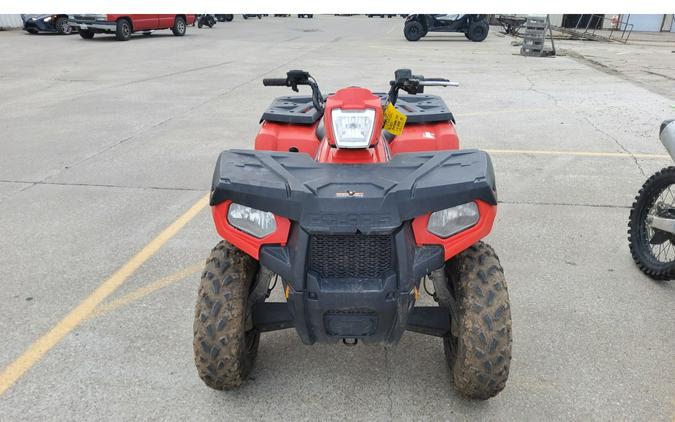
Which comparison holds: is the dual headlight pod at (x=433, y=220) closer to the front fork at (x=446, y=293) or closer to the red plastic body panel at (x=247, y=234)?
the red plastic body panel at (x=247, y=234)

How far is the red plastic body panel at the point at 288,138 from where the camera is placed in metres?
3.42

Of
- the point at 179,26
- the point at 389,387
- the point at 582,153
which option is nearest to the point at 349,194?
the point at 389,387

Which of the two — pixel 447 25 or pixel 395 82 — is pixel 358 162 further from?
pixel 447 25

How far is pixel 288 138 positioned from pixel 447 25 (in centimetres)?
→ 2402

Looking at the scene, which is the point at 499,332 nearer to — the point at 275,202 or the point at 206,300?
the point at 275,202

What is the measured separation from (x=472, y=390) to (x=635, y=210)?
2352mm

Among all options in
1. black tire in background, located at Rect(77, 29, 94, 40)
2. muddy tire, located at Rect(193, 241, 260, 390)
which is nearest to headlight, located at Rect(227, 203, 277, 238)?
muddy tire, located at Rect(193, 241, 260, 390)

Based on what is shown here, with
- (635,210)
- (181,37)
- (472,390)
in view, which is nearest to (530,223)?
(635,210)

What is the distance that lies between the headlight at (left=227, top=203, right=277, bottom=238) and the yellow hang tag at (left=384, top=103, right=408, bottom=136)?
0.76 metres

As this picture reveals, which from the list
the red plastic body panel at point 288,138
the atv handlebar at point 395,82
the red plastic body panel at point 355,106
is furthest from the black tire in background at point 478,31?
the red plastic body panel at point 355,106

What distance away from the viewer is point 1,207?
5.05 meters

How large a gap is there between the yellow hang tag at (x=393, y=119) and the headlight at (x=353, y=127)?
25cm

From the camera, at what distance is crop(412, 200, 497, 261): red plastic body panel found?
86.0 inches

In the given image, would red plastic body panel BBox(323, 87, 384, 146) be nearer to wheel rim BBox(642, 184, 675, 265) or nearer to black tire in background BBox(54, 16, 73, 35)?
wheel rim BBox(642, 184, 675, 265)
